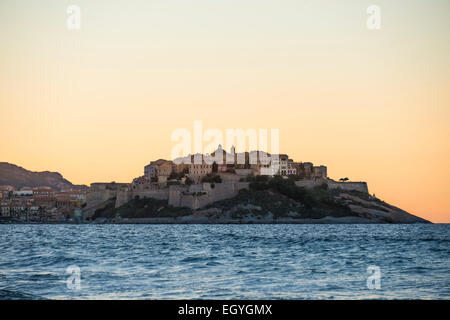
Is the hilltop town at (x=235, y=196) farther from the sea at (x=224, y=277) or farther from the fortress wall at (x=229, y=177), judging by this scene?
the sea at (x=224, y=277)

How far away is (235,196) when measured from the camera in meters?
99.4

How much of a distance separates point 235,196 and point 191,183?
32.9 feet

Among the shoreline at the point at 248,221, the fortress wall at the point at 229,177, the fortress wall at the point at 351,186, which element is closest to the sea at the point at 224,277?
the shoreline at the point at 248,221

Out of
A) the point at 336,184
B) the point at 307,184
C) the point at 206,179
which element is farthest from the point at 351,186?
the point at 206,179

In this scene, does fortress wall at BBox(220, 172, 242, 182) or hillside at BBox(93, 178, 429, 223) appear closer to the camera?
hillside at BBox(93, 178, 429, 223)

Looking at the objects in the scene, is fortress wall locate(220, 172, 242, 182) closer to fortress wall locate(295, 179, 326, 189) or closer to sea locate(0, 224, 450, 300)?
fortress wall locate(295, 179, 326, 189)

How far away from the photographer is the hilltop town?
9794 cm

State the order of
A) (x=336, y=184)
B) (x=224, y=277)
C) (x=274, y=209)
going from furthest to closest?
(x=336, y=184)
(x=274, y=209)
(x=224, y=277)

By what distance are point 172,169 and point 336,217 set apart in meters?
33.8

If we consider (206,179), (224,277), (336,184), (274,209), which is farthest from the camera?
(336,184)

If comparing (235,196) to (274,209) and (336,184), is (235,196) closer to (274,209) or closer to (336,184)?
(274,209)

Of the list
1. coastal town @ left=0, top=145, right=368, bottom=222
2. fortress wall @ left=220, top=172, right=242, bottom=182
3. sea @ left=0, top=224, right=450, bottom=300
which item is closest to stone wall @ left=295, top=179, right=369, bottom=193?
coastal town @ left=0, top=145, right=368, bottom=222

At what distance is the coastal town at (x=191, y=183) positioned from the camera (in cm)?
9950
